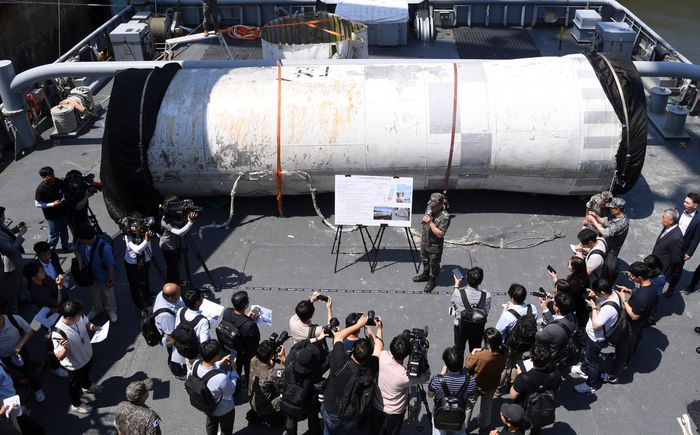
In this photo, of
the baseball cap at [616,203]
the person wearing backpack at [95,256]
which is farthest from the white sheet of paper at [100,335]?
the baseball cap at [616,203]

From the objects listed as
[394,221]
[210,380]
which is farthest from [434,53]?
[210,380]

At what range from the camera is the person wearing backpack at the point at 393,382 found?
19.9ft

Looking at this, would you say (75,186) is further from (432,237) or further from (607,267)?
(607,267)

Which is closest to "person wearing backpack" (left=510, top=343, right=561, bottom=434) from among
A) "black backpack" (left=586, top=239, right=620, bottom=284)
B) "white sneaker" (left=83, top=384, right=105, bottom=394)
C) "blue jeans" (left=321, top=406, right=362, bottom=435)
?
"blue jeans" (left=321, top=406, right=362, bottom=435)

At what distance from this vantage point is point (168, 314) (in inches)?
280

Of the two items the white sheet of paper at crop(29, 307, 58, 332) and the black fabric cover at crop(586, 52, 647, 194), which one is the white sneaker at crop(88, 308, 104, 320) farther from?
the black fabric cover at crop(586, 52, 647, 194)

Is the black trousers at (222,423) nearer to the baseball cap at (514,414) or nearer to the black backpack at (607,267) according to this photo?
the baseball cap at (514,414)

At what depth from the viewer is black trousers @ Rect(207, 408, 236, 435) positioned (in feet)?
21.3

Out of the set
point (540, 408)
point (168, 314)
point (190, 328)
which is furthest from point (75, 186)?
point (540, 408)

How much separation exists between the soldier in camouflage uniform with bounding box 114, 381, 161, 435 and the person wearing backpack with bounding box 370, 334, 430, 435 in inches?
88.0

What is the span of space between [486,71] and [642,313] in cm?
529

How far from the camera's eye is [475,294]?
Result: 24.0ft

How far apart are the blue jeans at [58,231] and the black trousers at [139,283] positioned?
199 cm

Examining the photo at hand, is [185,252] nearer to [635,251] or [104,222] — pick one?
[104,222]
